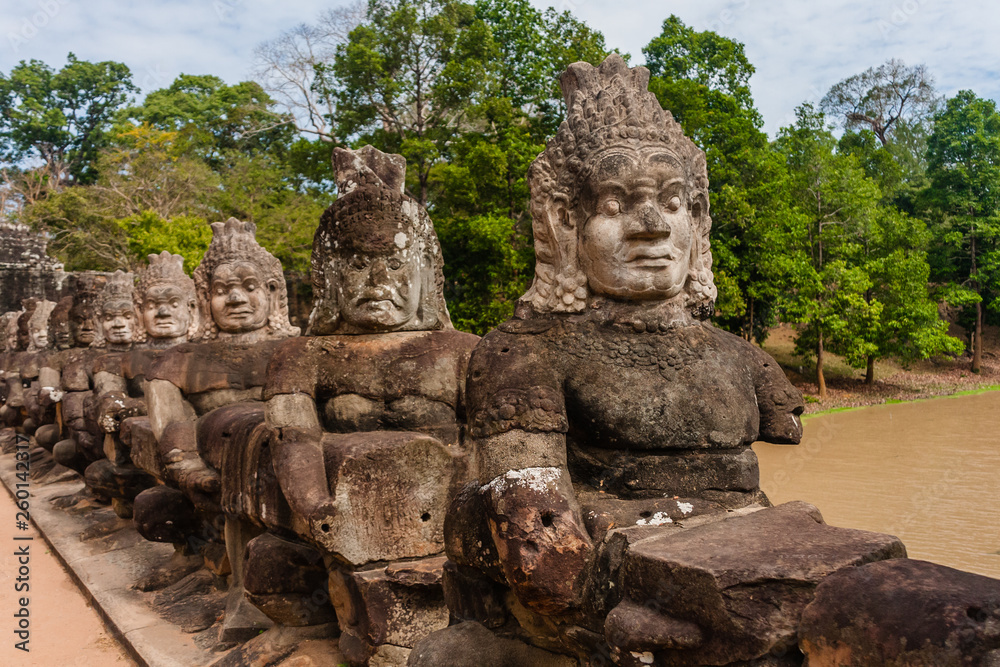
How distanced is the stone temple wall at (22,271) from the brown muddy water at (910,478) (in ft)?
48.9

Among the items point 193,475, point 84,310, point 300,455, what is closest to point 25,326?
point 84,310

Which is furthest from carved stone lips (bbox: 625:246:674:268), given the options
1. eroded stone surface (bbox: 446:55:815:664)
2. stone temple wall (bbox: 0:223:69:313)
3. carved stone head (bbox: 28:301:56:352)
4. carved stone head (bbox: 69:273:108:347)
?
stone temple wall (bbox: 0:223:69:313)

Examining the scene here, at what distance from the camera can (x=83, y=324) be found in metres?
9.13

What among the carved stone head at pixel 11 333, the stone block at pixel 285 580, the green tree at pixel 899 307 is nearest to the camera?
the stone block at pixel 285 580

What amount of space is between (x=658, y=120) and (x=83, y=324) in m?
8.33

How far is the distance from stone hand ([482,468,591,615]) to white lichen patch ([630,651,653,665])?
284 mm

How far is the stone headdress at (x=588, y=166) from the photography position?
272 cm

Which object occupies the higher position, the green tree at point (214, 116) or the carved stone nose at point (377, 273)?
the green tree at point (214, 116)

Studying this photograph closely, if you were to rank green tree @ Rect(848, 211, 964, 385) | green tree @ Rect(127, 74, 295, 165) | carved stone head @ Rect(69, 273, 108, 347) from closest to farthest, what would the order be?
carved stone head @ Rect(69, 273, 108, 347)
green tree @ Rect(848, 211, 964, 385)
green tree @ Rect(127, 74, 295, 165)

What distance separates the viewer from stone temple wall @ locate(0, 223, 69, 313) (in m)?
16.8

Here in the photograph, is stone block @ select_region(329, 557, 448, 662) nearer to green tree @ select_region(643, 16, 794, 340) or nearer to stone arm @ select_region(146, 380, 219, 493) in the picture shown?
stone arm @ select_region(146, 380, 219, 493)

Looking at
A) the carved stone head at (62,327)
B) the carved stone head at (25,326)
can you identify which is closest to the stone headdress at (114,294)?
the carved stone head at (62,327)

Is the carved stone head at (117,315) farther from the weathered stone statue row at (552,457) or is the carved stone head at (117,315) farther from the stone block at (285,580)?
the stone block at (285,580)

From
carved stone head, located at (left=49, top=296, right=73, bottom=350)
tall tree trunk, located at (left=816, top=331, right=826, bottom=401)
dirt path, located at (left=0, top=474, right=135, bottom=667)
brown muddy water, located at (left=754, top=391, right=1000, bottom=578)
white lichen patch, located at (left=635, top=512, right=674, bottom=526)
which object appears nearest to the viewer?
white lichen patch, located at (left=635, top=512, right=674, bottom=526)
